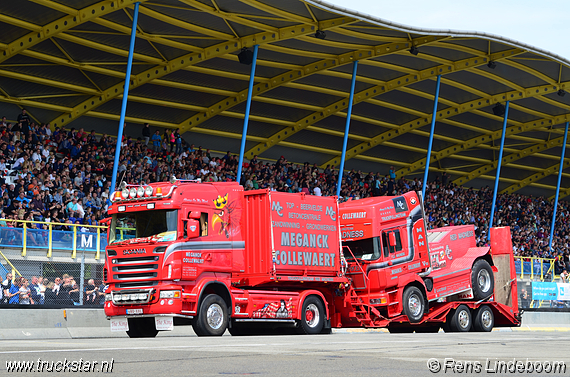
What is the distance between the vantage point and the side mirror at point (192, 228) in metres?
15.7

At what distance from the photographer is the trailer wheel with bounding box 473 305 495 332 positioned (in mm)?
21719

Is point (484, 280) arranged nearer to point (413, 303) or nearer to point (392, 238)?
point (413, 303)

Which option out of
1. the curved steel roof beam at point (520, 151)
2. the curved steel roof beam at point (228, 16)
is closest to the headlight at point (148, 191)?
the curved steel roof beam at point (228, 16)

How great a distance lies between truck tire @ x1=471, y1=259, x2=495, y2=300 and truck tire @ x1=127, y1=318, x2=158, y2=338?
983cm

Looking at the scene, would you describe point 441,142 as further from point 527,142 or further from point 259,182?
point 259,182

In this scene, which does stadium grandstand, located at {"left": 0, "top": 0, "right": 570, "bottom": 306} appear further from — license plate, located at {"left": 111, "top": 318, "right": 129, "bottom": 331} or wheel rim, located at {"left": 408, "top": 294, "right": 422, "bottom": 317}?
wheel rim, located at {"left": 408, "top": 294, "right": 422, "bottom": 317}

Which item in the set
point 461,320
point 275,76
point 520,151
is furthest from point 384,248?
point 520,151

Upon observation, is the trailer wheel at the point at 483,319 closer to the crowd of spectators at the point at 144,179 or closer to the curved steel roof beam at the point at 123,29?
the crowd of spectators at the point at 144,179

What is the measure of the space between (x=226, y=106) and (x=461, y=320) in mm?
20455

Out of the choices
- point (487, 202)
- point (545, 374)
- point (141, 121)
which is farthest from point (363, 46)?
point (487, 202)

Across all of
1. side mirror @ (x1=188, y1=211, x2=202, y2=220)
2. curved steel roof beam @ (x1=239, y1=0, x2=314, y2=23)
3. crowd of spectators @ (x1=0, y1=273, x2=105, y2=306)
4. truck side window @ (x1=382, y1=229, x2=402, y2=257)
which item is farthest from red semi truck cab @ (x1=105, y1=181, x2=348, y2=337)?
curved steel roof beam @ (x1=239, y1=0, x2=314, y2=23)

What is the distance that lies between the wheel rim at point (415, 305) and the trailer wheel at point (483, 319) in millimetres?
2829

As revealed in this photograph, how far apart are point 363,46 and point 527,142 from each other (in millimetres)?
25346

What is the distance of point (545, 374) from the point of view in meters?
7.76
